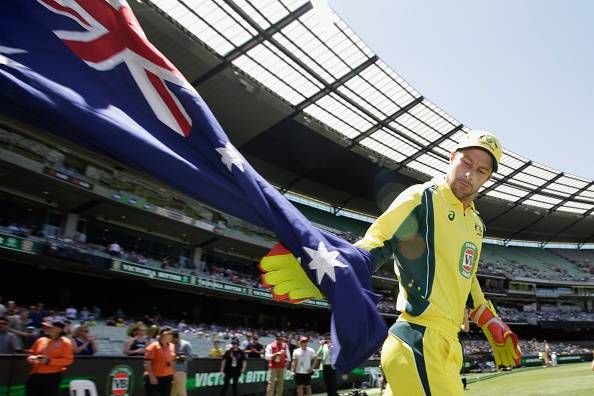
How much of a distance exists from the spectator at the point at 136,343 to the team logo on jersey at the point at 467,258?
838 cm

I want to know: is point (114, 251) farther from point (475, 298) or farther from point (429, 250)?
point (429, 250)

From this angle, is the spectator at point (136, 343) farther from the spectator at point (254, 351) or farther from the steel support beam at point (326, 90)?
the steel support beam at point (326, 90)

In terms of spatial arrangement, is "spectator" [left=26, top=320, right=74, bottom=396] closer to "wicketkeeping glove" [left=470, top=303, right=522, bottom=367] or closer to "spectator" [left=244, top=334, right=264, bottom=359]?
"wicketkeeping glove" [left=470, top=303, right=522, bottom=367]

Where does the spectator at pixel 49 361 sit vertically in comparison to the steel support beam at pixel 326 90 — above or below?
below

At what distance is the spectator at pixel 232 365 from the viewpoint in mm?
11812

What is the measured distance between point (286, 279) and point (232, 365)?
1038cm

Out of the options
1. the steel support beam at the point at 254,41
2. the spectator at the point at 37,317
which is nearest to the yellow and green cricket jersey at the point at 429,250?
the spectator at the point at 37,317

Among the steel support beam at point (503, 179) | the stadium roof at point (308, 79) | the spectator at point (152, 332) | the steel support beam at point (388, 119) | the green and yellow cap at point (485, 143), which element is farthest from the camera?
the steel support beam at point (503, 179)

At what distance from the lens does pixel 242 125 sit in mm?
31516

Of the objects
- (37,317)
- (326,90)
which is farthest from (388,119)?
(37,317)

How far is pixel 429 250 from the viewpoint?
265 centimetres

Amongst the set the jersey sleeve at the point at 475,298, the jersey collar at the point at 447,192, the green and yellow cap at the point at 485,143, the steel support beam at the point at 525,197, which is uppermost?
the steel support beam at the point at 525,197

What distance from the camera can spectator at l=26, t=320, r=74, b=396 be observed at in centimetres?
691

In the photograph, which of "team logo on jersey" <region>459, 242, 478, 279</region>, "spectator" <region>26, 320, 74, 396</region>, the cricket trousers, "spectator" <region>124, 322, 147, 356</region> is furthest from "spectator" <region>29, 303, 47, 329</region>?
"team logo on jersey" <region>459, 242, 478, 279</region>
